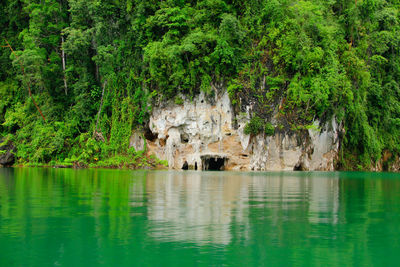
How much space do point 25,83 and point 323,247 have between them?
33665 mm

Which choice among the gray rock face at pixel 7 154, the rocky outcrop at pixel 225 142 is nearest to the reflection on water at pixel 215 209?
the rocky outcrop at pixel 225 142

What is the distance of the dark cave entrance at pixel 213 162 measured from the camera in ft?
93.6

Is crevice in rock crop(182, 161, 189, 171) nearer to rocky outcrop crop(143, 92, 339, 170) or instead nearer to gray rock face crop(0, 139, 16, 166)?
rocky outcrop crop(143, 92, 339, 170)

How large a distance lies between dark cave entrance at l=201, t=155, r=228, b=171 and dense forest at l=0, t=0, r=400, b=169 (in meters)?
3.84

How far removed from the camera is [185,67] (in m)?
29.3

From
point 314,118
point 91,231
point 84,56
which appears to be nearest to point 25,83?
point 84,56

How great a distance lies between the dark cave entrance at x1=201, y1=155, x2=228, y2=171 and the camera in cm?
2852

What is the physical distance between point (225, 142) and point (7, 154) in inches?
707

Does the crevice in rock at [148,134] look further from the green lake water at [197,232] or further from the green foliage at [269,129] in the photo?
the green lake water at [197,232]

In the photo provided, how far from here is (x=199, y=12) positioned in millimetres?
29344

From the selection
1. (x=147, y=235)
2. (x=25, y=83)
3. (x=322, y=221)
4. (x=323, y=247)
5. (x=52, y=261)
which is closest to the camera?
(x=52, y=261)

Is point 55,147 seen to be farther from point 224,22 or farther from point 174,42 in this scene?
point 224,22

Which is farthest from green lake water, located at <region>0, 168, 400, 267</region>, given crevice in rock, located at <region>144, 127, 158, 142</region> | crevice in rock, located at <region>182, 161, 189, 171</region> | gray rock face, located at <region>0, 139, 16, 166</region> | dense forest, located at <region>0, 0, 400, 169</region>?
gray rock face, located at <region>0, 139, 16, 166</region>

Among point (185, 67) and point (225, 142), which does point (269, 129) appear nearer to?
point (225, 142)
